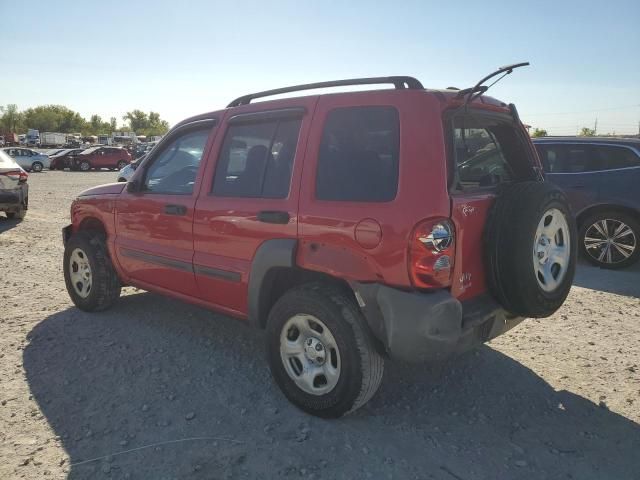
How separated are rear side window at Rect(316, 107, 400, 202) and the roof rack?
192mm

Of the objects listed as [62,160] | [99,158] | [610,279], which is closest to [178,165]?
[610,279]

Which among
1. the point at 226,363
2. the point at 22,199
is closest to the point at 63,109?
the point at 22,199

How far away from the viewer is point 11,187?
30.3ft

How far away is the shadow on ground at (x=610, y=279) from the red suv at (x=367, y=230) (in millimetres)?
2969

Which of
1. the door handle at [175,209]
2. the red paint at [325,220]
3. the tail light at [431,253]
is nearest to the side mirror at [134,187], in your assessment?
the red paint at [325,220]

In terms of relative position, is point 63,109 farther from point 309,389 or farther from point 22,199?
point 309,389

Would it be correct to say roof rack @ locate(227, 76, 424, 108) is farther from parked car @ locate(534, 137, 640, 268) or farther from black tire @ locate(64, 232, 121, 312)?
parked car @ locate(534, 137, 640, 268)

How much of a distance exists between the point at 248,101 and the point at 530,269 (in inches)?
89.1

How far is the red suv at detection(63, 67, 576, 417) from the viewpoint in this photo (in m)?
2.58

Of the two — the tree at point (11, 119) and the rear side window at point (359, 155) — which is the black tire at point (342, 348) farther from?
the tree at point (11, 119)

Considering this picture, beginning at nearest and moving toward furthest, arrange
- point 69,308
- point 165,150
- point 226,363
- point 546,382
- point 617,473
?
1. point 617,473
2. point 546,382
3. point 226,363
4. point 165,150
5. point 69,308

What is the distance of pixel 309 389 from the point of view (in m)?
2.98

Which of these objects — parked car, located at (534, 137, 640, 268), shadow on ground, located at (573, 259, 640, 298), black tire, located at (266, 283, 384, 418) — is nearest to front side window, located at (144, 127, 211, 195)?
black tire, located at (266, 283, 384, 418)

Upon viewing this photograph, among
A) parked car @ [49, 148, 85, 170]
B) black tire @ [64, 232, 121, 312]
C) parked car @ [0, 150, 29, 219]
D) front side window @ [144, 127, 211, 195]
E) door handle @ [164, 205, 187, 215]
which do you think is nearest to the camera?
door handle @ [164, 205, 187, 215]
